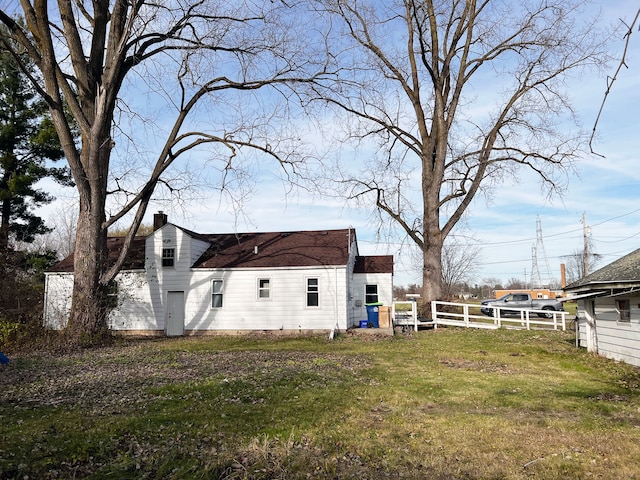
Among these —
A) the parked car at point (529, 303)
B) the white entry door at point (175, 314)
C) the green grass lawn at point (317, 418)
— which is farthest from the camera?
the parked car at point (529, 303)

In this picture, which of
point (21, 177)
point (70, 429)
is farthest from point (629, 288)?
point (21, 177)

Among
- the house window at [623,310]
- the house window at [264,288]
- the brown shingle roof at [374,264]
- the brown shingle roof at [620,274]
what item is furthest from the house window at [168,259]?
the house window at [623,310]

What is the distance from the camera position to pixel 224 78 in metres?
17.8

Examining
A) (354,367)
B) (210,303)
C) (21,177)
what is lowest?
(354,367)

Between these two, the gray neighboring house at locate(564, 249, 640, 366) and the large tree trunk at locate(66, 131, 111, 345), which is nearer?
the gray neighboring house at locate(564, 249, 640, 366)

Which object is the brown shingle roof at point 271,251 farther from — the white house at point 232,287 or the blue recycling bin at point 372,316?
the blue recycling bin at point 372,316

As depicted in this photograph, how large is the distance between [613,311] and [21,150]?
95.4ft

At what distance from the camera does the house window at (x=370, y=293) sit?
23.2m

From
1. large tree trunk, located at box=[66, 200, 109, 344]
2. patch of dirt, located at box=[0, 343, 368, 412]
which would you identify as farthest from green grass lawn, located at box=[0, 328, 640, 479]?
large tree trunk, located at box=[66, 200, 109, 344]

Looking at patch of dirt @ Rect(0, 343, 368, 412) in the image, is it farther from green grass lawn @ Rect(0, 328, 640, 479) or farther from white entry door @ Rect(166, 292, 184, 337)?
white entry door @ Rect(166, 292, 184, 337)

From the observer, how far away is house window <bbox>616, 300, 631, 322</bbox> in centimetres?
1130

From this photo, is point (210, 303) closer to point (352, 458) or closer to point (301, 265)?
point (301, 265)

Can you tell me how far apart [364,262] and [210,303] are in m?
8.30

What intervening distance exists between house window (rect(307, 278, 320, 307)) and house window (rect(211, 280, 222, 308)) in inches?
166
